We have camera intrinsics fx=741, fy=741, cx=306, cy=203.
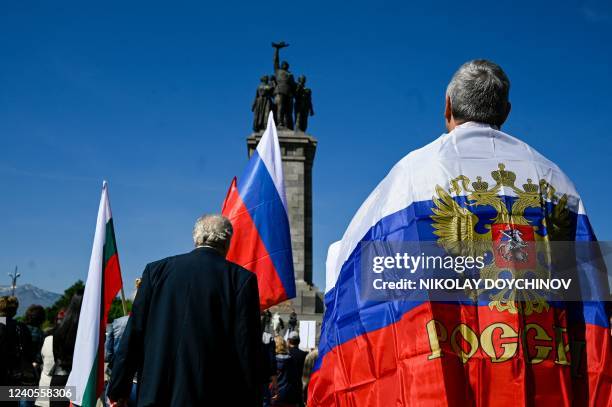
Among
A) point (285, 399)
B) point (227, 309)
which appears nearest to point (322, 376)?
point (227, 309)

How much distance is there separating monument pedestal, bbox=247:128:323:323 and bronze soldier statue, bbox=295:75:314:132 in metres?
0.51

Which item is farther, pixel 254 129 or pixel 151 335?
pixel 254 129

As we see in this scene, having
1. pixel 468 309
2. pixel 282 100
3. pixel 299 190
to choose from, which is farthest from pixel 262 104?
pixel 468 309

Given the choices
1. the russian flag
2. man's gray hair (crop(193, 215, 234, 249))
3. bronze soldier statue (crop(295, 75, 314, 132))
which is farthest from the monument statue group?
man's gray hair (crop(193, 215, 234, 249))

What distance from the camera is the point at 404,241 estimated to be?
2.89 metres

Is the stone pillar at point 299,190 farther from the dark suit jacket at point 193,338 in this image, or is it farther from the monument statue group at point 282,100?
the dark suit jacket at point 193,338

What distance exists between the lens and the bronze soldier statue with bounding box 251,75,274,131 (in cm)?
2880

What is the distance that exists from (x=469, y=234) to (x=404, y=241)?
0.82 feet

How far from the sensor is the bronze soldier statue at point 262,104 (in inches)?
1134

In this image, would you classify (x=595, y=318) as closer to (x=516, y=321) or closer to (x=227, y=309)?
(x=516, y=321)

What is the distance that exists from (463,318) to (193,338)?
57.8 inches

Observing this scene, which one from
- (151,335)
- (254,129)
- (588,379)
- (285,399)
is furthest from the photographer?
(254,129)

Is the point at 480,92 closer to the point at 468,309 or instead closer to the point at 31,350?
the point at 468,309

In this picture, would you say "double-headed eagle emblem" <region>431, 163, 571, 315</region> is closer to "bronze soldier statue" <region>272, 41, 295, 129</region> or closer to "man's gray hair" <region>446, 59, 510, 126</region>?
"man's gray hair" <region>446, 59, 510, 126</region>
